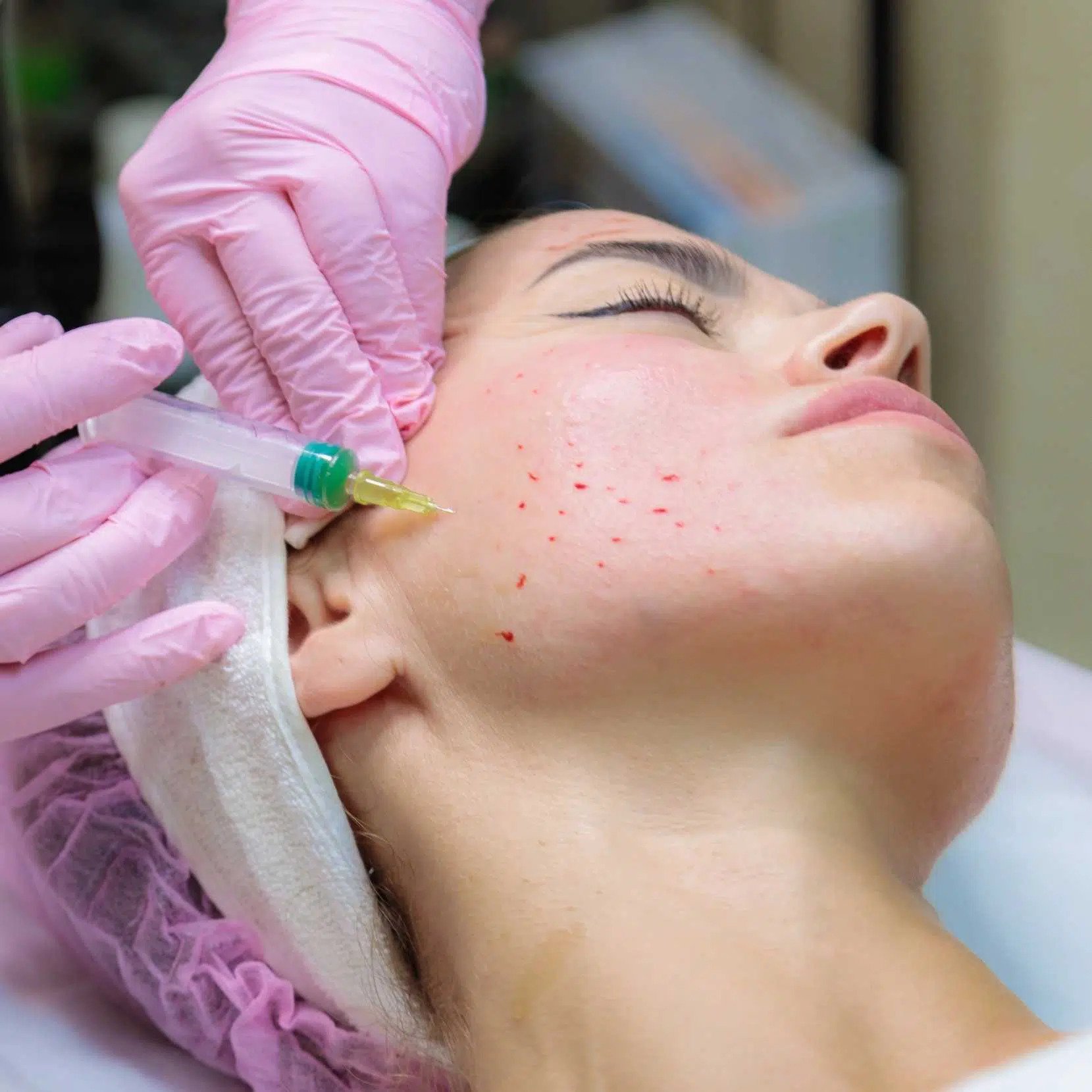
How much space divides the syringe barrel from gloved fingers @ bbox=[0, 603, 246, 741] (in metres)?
0.11

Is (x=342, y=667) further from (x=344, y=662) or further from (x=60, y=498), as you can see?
(x=60, y=498)

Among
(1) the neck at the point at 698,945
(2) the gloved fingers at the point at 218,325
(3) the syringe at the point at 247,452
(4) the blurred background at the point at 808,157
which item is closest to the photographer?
(1) the neck at the point at 698,945

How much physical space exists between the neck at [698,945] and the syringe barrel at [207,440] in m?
0.28

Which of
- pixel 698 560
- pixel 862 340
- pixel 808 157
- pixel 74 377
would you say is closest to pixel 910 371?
pixel 862 340

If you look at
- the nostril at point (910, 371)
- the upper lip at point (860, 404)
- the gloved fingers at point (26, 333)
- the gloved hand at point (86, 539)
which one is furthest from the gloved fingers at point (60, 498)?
the nostril at point (910, 371)

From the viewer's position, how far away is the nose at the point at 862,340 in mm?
1100

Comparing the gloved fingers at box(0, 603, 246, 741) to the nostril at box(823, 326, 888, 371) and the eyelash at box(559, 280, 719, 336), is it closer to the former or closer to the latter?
the eyelash at box(559, 280, 719, 336)

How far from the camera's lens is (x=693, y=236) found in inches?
49.3

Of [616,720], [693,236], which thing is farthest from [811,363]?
[616,720]

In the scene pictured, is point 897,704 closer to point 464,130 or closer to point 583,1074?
point 583,1074

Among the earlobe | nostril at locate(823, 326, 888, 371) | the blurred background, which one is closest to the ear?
the earlobe

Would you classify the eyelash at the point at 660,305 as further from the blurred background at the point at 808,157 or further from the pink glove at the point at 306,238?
the blurred background at the point at 808,157

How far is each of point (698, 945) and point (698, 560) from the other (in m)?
0.28

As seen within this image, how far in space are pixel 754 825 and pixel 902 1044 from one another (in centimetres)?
18
